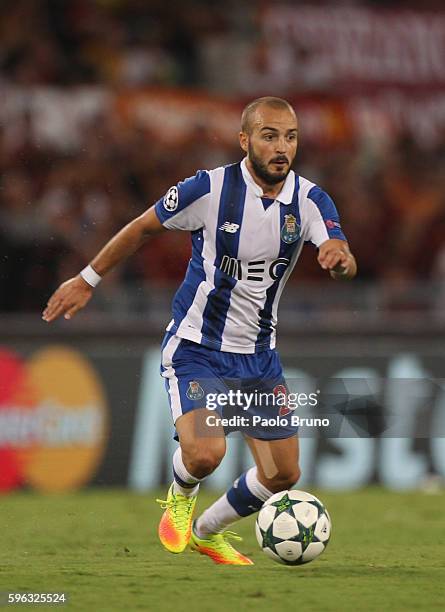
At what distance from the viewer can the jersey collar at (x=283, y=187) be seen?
639cm

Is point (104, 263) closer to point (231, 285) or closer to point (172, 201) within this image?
point (172, 201)

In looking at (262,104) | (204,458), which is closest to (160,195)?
(262,104)

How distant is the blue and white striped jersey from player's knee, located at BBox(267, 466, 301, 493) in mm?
637

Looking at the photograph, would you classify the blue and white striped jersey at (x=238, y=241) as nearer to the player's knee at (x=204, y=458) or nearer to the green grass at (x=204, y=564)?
the player's knee at (x=204, y=458)

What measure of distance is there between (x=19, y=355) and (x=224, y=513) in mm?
4623

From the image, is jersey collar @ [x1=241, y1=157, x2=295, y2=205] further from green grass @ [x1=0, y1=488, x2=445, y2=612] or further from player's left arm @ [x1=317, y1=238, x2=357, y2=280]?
green grass @ [x1=0, y1=488, x2=445, y2=612]

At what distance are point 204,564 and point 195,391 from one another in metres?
0.96

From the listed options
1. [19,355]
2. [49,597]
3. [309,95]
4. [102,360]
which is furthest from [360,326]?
[49,597]

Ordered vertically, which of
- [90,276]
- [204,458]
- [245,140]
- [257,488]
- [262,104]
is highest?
[262,104]

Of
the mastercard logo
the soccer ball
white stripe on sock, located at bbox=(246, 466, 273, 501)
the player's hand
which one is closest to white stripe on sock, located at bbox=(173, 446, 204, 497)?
white stripe on sock, located at bbox=(246, 466, 273, 501)

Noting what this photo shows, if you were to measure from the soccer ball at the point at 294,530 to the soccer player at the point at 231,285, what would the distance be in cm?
29

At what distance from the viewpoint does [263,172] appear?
6.31 meters

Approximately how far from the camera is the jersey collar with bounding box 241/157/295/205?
21.0ft

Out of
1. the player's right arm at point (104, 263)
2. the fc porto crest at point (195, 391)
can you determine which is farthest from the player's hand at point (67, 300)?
the fc porto crest at point (195, 391)
